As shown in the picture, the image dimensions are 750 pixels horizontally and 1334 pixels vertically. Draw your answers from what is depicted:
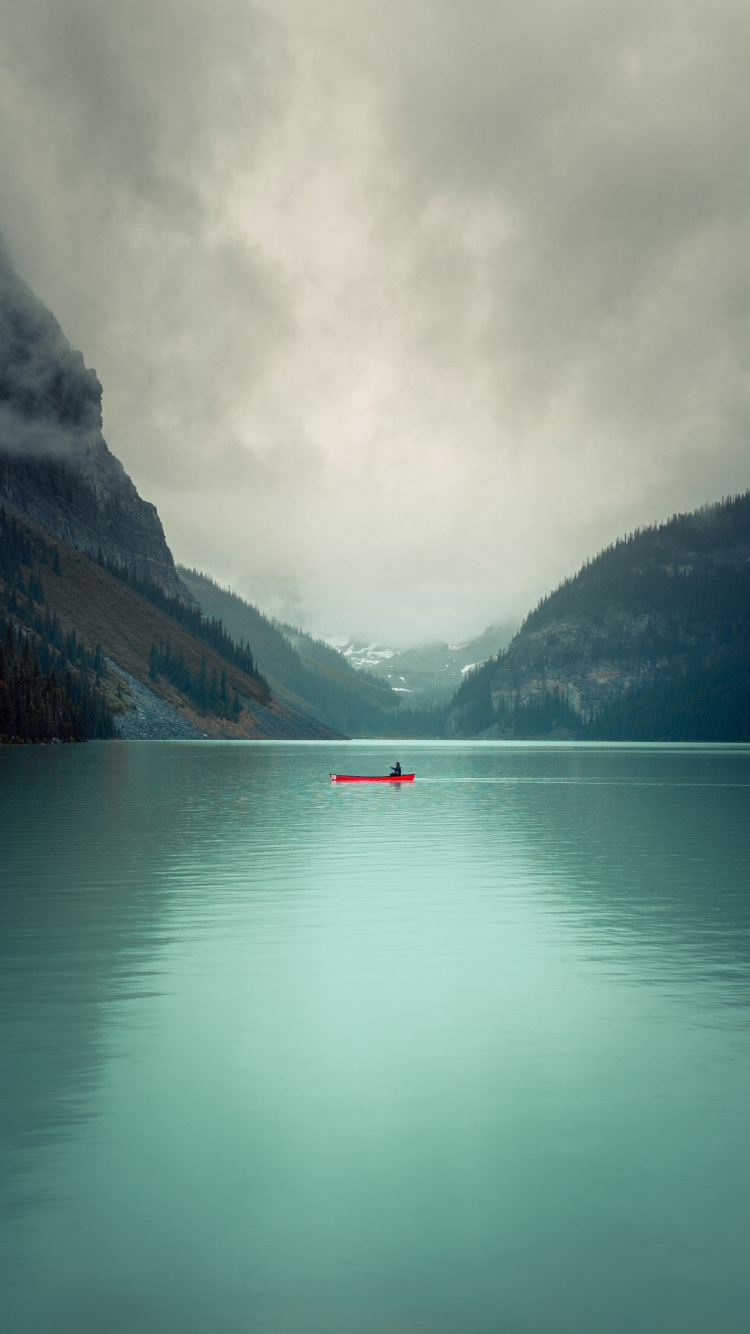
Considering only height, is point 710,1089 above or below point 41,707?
below

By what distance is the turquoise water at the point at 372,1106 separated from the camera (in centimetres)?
888

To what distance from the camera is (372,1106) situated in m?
13.7

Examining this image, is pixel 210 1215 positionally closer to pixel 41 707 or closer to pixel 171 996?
pixel 171 996

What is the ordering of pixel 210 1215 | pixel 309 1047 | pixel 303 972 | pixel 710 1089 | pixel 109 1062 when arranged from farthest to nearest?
pixel 303 972 < pixel 309 1047 < pixel 109 1062 < pixel 710 1089 < pixel 210 1215

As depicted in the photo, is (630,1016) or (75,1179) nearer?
(75,1179)

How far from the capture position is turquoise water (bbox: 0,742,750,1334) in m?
Answer: 8.88

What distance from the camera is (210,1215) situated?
33.7ft

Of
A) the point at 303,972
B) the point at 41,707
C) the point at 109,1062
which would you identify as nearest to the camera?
the point at 109,1062

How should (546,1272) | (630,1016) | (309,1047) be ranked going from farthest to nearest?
(630,1016) < (309,1047) < (546,1272)

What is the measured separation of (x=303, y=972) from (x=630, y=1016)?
781cm

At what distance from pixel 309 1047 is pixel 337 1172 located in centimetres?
538

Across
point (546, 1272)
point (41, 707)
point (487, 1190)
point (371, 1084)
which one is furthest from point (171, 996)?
point (41, 707)

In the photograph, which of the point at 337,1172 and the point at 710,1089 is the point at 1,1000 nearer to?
the point at 337,1172

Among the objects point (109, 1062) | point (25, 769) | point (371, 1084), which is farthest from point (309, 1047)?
point (25, 769)
